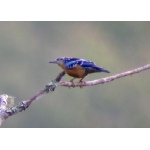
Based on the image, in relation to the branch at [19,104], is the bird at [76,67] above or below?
above

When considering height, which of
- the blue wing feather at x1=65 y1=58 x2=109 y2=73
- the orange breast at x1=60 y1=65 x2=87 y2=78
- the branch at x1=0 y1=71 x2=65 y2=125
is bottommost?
the branch at x1=0 y1=71 x2=65 y2=125

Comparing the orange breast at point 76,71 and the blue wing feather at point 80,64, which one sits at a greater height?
the blue wing feather at point 80,64

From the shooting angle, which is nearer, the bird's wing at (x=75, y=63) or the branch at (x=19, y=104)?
the branch at (x=19, y=104)

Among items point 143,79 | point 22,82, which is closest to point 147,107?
point 143,79

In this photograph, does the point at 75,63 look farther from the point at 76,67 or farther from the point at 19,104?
the point at 19,104

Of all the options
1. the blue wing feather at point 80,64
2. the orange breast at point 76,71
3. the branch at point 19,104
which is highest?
the blue wing feather at point 80,64

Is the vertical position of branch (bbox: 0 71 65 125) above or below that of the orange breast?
below

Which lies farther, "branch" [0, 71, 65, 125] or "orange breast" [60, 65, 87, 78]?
"orange breast" [60, 65, 87, 78]

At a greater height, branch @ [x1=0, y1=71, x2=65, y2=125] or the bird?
the bird
